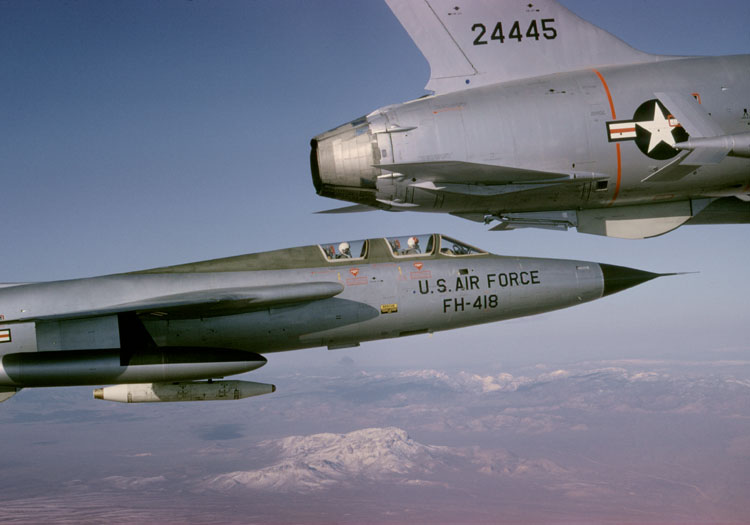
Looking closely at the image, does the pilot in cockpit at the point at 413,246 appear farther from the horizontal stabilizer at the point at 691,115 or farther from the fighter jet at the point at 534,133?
the horizontal stabilizer at the point at 691,115

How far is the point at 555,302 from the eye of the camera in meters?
14.3

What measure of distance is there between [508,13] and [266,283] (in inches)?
280

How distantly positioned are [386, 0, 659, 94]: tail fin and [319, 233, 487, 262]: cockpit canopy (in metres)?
3.29

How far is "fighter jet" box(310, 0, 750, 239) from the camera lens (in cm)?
1162

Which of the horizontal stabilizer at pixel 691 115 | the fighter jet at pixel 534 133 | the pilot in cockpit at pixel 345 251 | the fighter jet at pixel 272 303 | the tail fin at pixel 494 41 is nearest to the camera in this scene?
the horizontal stabilizer at pixel 691 115

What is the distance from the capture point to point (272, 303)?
43.4 ft

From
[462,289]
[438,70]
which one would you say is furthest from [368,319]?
[438,70]

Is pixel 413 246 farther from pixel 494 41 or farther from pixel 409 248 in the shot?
pixel 494 41

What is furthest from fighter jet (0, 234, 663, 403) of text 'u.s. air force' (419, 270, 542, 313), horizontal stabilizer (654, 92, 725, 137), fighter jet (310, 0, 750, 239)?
horizontal stabilizer (654, 92, 725, 137)

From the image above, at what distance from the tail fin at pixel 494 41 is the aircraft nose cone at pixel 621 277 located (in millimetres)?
4213

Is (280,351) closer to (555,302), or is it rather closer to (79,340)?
(79,340)

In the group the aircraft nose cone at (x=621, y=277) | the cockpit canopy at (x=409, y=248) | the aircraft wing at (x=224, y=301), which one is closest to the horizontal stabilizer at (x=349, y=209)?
the cockpit canopy at (x=409, y=248)

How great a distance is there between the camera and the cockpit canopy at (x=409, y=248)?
1431 centimetres

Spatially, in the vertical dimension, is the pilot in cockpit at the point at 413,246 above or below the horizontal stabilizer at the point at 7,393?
above
